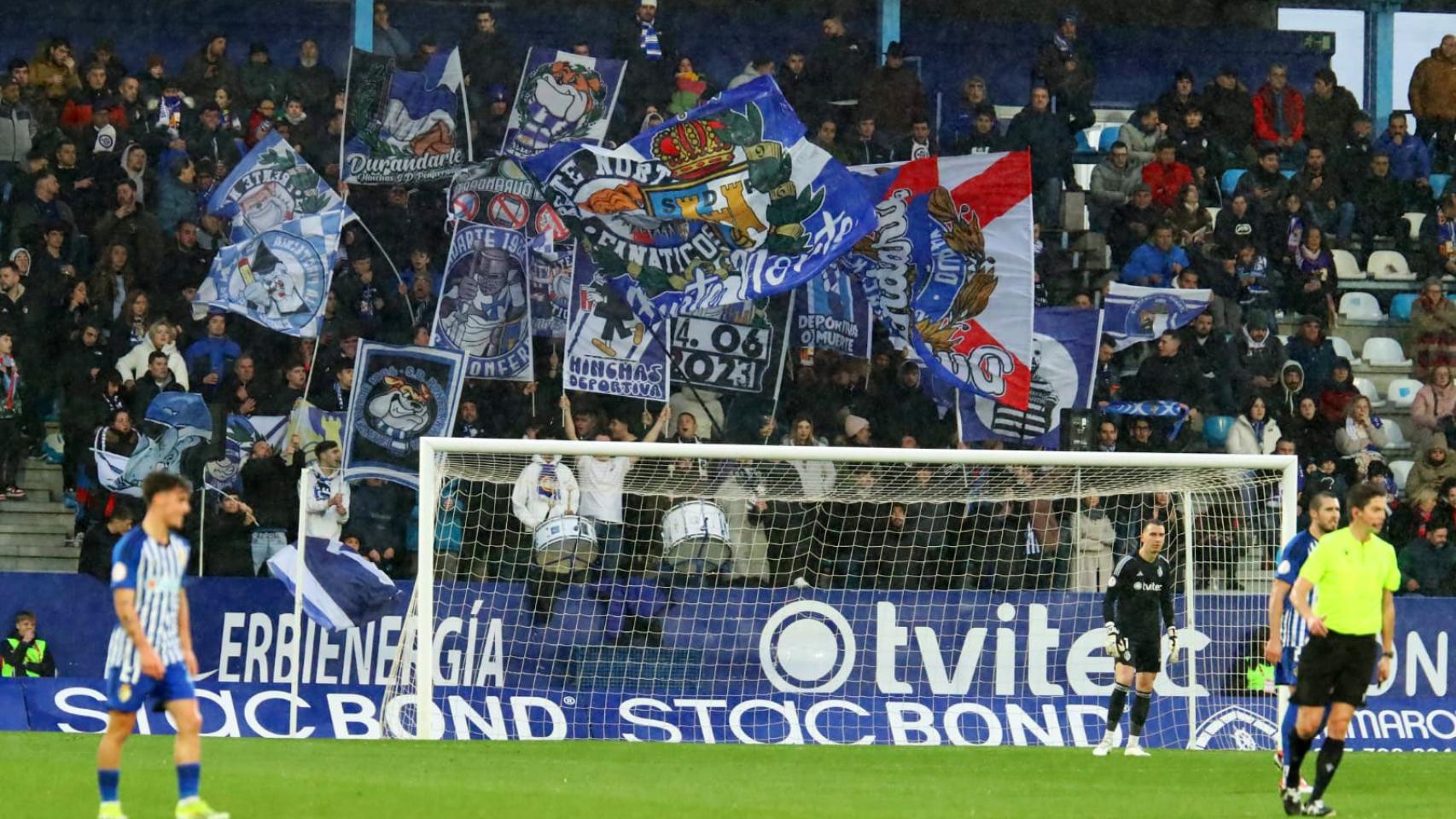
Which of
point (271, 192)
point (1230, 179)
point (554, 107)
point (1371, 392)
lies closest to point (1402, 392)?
point (1371, 392)

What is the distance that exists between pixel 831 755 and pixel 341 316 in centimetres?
710

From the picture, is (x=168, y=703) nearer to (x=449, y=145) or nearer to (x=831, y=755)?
(x=831, y=755)

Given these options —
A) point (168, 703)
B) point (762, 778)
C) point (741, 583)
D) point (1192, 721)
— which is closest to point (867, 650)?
point (741, 583)

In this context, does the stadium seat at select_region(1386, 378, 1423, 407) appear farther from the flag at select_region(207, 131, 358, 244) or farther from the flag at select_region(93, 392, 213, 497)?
the flag at select_region(93, 392, 213, 497)

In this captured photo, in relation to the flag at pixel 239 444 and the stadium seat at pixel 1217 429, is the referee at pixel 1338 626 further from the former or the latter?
the flag at pixel 239 444

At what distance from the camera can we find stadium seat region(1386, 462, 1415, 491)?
70.6 feet

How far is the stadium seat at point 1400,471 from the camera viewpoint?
21.5 metres

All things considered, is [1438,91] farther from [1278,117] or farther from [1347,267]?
[1347,267]

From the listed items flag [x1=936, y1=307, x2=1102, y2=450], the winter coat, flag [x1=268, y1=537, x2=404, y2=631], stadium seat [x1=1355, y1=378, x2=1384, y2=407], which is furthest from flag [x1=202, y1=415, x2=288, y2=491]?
the winter coat

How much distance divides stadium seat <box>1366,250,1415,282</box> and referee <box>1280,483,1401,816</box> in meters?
13.8

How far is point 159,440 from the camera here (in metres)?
18.5

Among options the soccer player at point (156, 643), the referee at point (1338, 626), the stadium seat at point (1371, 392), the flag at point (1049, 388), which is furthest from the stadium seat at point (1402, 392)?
the soccer player at point (156, 643)

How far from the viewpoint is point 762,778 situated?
13.3 metres

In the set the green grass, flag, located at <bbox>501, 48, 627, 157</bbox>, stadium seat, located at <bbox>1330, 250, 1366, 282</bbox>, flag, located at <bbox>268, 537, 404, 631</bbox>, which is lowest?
the green grass
